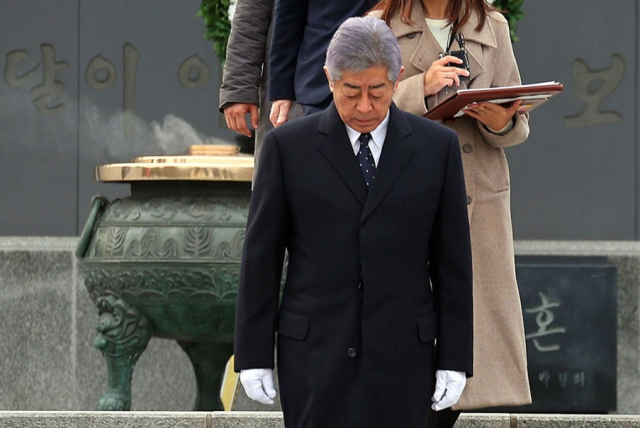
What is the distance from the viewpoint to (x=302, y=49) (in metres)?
4.30

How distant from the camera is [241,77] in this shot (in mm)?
4438

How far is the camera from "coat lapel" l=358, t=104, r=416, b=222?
326cm

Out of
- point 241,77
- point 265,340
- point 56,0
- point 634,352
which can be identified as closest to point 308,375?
point 265,340

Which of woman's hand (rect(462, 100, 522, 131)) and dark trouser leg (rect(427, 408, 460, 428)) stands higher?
woman's hand (rect(462, 100, 522, 131))

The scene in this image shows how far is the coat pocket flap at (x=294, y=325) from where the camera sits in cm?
328

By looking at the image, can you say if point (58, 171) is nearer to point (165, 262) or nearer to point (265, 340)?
point (165, 262)

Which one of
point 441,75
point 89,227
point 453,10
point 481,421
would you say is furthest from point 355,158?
point 89,227

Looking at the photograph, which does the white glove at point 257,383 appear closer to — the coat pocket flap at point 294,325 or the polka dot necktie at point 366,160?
the coat pocket flap at point 294,325

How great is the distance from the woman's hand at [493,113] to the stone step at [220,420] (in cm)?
156

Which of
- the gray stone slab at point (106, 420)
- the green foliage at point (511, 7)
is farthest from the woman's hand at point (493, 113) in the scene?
the green foliage at point (511, 7)

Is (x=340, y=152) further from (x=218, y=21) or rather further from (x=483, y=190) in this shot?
(x=218, y=21)

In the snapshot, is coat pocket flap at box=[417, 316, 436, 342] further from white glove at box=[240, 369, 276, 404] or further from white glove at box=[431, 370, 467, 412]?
white glove at box=[240, 369, 276, 404]

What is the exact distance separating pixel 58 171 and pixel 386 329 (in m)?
5.15

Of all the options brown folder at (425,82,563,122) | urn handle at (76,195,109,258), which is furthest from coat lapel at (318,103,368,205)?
urn handle at (76,195,109,258)
